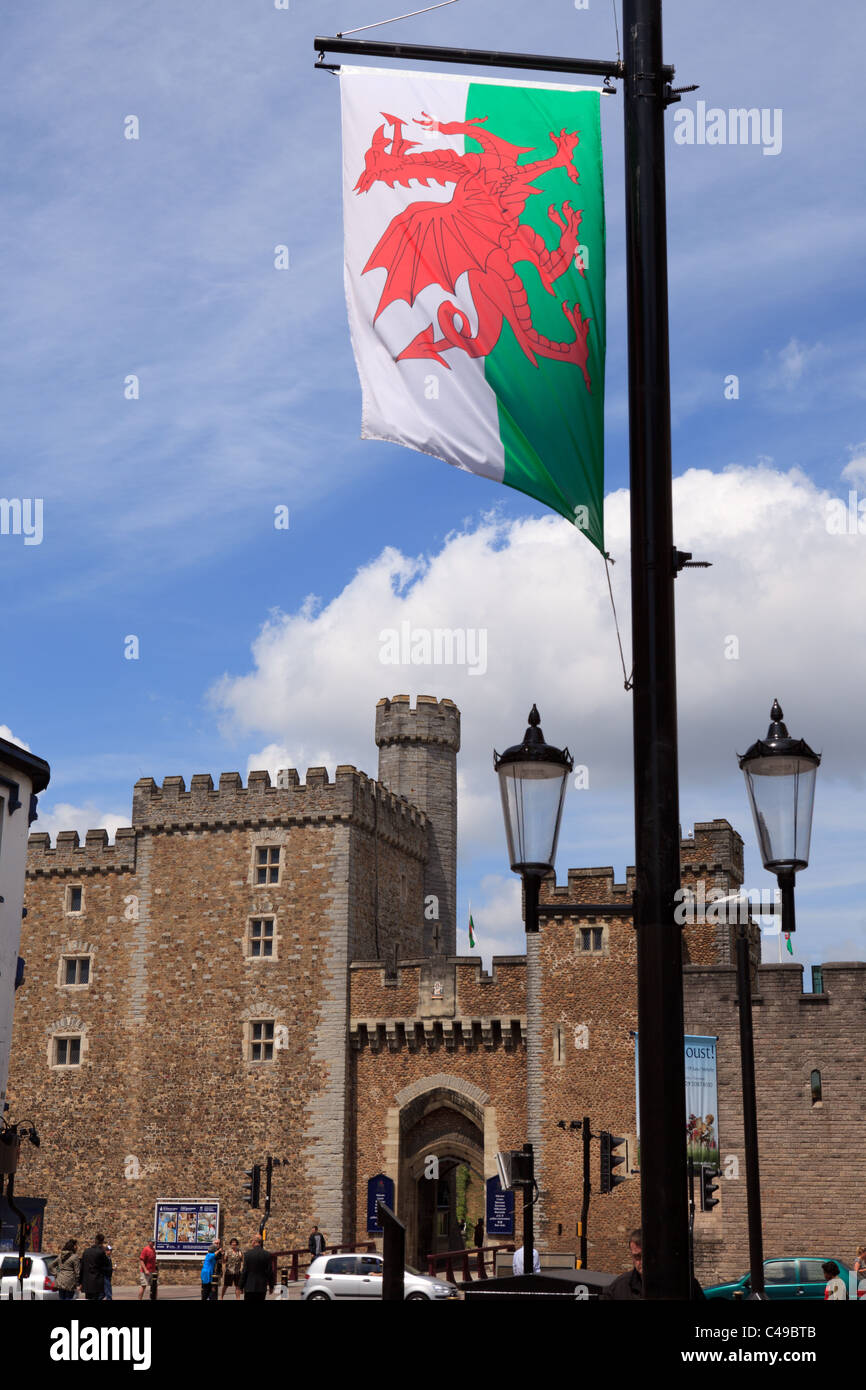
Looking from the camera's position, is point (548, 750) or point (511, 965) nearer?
point (548, 750)

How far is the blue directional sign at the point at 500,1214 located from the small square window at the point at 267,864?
1204 cm

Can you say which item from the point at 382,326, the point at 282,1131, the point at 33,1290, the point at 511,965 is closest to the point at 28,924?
the point at 282,1131

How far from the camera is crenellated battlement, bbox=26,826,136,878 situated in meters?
49.0

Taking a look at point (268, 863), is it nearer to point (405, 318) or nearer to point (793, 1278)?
point (793, 1278)

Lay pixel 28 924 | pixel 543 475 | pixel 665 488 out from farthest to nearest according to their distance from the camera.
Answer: pixel 28 924 < pixel 543 475 < pixel 665 488

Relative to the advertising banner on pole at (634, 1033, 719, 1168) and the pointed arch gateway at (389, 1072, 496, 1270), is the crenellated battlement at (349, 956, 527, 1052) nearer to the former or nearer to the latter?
the pointed arch gateway at (389, 1072, 496, 1270)

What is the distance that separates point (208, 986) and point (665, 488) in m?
42.0

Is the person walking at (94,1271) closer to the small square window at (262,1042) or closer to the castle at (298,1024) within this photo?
the castle at (298,1024)

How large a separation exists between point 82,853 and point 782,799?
146 ft

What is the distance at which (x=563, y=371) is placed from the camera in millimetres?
7160

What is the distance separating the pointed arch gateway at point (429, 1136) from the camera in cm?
4384
